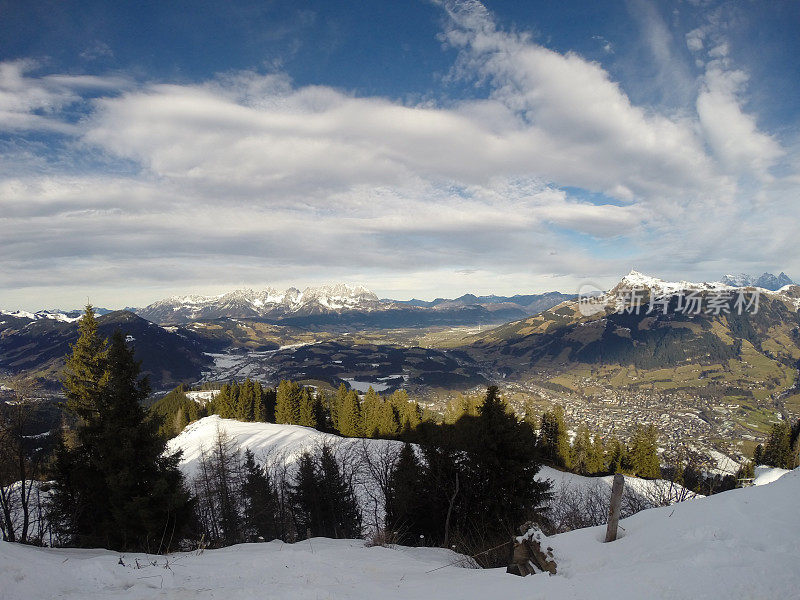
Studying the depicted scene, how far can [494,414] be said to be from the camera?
19.4m

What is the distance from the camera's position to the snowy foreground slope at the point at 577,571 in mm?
5133

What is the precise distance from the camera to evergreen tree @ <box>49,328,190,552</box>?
593 inches

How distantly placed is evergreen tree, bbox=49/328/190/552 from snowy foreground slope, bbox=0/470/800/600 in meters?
7.43

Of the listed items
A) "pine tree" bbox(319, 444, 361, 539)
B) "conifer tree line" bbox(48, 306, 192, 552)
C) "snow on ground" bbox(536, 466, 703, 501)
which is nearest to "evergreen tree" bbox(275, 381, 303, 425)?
"pine tree" bbox(319, 444, 361, 539)

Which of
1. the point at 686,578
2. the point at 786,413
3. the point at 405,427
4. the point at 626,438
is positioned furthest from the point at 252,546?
the point at 786,413

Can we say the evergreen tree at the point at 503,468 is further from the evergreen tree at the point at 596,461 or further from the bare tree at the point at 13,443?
the evergreen tree at the point at 596,461

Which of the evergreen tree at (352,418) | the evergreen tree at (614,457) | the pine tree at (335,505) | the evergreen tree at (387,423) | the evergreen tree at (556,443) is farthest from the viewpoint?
the evergreen tree at (352,418)

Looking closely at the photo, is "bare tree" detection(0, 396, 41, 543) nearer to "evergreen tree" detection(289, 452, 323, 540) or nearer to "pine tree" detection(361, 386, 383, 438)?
"evergreen tree" detection(289, 452, 323, 540)

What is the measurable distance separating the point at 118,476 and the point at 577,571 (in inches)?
681

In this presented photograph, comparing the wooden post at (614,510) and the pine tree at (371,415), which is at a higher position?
the wooden post at (614,510)

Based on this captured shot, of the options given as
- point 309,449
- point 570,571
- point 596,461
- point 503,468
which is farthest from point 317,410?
point 570,571

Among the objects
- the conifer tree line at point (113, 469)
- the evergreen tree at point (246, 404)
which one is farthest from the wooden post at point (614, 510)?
the evergreen tree at point (246, 404)

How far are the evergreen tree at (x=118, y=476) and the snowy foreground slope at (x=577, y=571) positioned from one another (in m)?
7.43

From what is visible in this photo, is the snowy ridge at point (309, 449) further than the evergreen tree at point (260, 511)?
Yes
